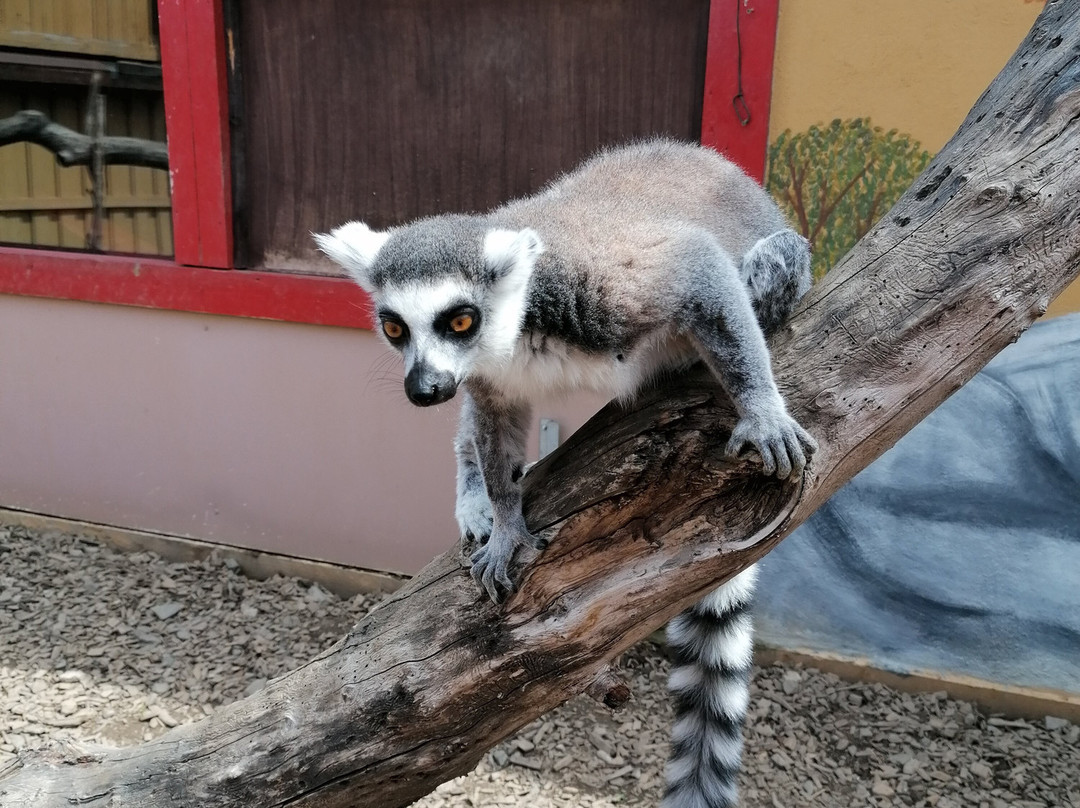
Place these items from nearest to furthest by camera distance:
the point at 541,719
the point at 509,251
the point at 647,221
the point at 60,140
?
the point at 509,251 < the point at 647,221 < the point at 541,719 < the point at 60,140

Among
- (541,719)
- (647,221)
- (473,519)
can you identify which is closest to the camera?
(647,221)

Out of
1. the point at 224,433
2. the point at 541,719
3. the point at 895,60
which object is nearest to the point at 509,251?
the point at 895,60

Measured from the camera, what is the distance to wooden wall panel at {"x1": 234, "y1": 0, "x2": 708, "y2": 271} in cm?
401

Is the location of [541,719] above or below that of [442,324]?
below

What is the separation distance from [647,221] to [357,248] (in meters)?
0.74

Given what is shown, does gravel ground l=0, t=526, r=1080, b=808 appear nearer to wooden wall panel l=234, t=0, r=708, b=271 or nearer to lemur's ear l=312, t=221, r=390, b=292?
wooden wall panel l=234, t=0, r=708, b=271

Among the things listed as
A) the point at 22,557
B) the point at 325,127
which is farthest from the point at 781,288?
the point at 22,557

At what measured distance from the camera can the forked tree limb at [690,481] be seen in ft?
6.44

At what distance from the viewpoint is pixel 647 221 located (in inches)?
90.0

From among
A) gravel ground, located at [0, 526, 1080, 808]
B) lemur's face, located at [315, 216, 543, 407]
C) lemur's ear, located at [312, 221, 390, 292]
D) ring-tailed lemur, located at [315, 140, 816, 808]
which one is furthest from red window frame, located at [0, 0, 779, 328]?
lemur's face, located at [315, 216, 543, 407]

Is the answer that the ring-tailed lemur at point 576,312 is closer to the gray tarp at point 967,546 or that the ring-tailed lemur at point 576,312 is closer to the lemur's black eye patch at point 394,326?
the lemur's black eye patch at point 394,326

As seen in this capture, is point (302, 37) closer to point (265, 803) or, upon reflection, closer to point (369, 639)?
point (369, 639)

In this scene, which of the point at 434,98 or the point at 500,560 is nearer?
the point at 500,560

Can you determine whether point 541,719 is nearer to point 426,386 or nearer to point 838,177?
point 426,386
